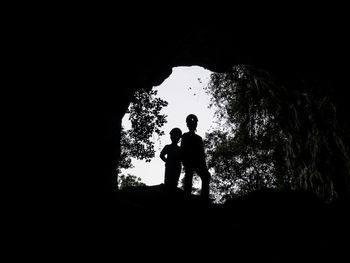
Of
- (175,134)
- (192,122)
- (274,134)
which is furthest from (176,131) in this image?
(274,134)

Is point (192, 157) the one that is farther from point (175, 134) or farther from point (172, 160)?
point (175, 134)

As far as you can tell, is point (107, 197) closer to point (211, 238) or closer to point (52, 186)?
point (52, 186)

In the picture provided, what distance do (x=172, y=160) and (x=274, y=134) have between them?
804cm

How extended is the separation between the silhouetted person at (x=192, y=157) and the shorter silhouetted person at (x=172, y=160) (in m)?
0.19

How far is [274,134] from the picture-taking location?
12.7 m

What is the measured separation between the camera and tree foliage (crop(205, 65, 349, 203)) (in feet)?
28.6

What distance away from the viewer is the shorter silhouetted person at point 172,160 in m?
6.48

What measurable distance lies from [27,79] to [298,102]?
9287mm

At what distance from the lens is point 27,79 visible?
3.27 m

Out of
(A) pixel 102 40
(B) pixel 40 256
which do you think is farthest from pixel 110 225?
(A) pixel 102 40

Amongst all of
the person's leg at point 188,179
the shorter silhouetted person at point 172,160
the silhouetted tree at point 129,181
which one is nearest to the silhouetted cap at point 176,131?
the shorter silhouetted person at point 172,160

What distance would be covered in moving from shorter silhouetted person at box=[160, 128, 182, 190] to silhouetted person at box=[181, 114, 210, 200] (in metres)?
0.19

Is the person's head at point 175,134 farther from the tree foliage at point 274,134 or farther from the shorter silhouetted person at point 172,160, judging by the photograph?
the tree foliage at point 274,134

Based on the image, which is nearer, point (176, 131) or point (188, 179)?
point (188, 179)
